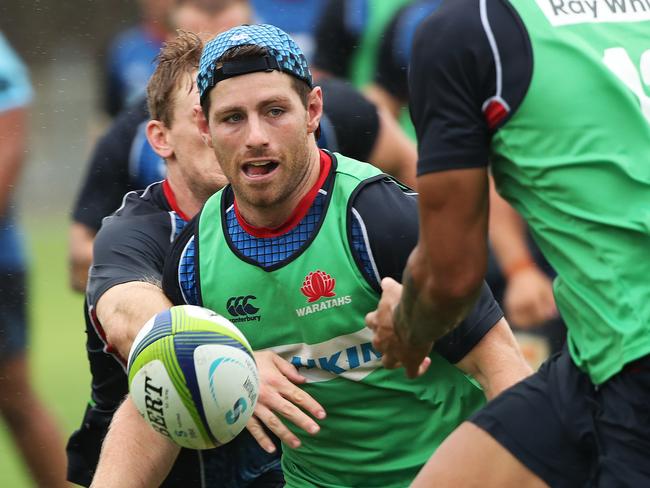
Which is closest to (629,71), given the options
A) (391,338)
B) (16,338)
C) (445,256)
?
(445,256)

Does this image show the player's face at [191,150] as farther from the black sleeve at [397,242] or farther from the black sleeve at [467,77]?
the black sleeve at [467,77]

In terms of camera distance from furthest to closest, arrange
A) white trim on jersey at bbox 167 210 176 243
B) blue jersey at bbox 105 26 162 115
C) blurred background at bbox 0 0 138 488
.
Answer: blurred background at bbox 0 0 138 488, blue jersey at bbox 105 26 162 115, white trim on jersey at bbox 167 210 176 243

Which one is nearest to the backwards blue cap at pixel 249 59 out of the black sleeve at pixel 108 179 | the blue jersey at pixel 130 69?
the black sleeve at pixel 108 179

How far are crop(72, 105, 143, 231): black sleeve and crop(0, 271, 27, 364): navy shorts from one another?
0.85 meters

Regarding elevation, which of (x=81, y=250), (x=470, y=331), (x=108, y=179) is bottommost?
(x=81, y=250)

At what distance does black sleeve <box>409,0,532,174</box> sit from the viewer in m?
3.15

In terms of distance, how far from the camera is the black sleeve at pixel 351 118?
21.2ft

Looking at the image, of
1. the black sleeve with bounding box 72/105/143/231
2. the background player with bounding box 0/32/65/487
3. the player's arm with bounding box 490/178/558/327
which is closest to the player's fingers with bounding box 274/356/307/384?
the black sleeve with bounding box 72/105/143/231

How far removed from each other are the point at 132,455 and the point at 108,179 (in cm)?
262

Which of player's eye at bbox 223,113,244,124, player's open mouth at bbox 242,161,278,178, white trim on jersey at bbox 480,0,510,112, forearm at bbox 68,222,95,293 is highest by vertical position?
white trim on jersey at bbox 480,0,510,112

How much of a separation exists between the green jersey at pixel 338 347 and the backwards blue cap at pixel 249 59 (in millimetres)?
341

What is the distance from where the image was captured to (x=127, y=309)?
14.9ft

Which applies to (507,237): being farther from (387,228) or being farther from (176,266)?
(387,228)

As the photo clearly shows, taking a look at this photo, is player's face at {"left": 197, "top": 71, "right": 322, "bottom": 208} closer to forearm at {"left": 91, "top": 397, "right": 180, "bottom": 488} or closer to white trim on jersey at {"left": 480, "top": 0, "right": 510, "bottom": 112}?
forearm at {"left": 91, "top": 397, "right": 180, "bottom": 488}
